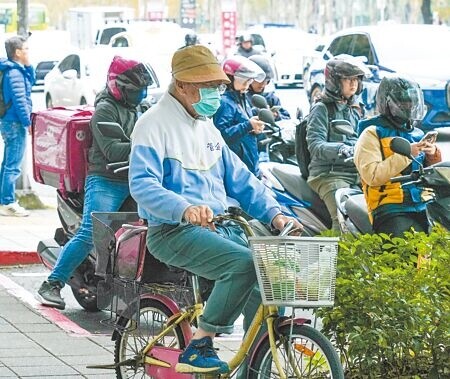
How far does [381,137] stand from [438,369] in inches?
93.5

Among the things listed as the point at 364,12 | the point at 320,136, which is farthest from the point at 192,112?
the point at 364,12

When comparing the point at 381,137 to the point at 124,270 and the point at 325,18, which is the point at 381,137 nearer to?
the point at 124,270

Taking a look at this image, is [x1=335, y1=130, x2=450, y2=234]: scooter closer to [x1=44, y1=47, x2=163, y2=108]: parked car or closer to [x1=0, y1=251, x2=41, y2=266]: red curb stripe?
[x1=0, y1=251, x2=41, y2=266]: red curb stripe

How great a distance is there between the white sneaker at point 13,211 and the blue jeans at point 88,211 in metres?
5.29

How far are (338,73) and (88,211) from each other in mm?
2506

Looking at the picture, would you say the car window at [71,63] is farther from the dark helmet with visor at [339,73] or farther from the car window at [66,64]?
the dark helmet with visor at [339,73]

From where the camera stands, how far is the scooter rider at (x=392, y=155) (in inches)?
333

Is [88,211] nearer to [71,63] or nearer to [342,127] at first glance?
[342,127]

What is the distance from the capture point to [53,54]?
47.8 metres

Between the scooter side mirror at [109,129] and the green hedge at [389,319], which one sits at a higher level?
the scooter side mirror at [109,129]

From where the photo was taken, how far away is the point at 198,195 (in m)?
6.45

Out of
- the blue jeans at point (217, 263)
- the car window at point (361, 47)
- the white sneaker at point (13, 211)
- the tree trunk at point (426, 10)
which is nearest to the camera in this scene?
the blue jeans at point (217, 263)

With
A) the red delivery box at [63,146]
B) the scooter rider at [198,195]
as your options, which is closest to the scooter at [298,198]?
the red delivery box at [63,146]

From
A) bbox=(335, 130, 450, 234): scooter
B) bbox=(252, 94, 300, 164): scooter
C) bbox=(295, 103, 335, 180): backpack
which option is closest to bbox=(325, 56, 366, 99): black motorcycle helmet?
bbox=(295, 103, 335, 180): backpack
